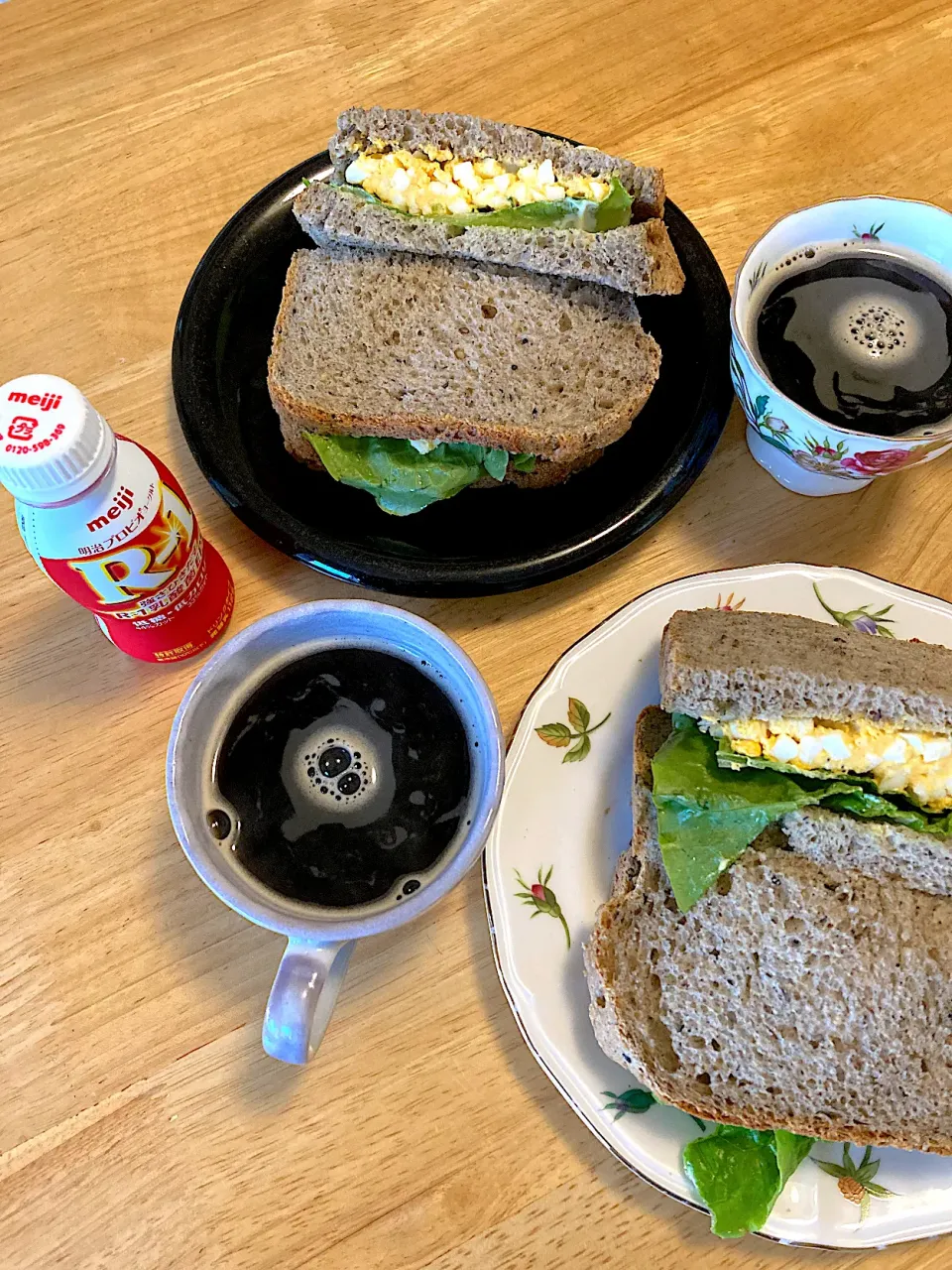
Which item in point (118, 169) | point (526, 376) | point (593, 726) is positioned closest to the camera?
point (593, 726)

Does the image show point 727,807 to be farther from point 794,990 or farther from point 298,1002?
point 298,1002

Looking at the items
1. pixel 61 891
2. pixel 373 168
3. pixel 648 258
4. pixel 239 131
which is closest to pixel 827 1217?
pixel 61 891

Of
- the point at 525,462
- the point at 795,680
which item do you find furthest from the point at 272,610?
the point at 795,680

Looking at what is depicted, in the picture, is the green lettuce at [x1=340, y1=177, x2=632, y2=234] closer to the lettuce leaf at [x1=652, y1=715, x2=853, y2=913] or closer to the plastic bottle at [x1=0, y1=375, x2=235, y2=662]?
the plastic bottle at [x1=0, y1=375, x2=235, y2=662]

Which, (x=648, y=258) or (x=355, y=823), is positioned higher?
(x=648, y=258)

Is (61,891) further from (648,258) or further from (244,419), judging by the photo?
(648,258)

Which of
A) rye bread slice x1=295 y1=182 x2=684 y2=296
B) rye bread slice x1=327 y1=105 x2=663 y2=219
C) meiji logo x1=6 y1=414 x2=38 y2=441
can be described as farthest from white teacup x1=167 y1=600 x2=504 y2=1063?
rye bread slice x1=327 y1=105 x2=663 y2=219
